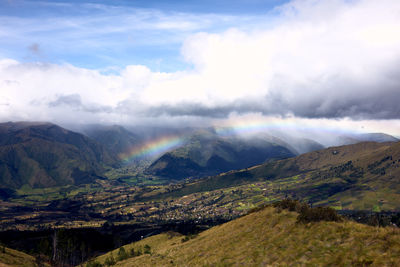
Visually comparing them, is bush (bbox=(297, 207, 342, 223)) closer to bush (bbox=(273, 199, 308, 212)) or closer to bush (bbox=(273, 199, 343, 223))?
bush (bbox=(273, 199, 343, 223))

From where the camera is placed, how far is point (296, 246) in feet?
161

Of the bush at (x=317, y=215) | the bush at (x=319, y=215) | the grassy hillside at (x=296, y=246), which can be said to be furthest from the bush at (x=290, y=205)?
the bush at (x=319, y=215)

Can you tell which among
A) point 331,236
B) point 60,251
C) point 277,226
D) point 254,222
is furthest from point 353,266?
point 60,251

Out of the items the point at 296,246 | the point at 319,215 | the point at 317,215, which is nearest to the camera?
the point at 296,246

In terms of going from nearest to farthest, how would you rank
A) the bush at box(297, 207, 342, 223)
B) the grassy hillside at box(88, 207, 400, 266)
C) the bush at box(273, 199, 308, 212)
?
the grassy hillside at box(88, 207, 400, 266)
the bush at box(297, 207, 342, 223)
the bush at box(273, 199, 308, 212)

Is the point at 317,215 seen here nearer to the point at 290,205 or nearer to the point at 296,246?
the point at 296,246

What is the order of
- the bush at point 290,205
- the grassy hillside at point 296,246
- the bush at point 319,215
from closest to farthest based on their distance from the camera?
the grassy hillside at point 296,246
the bush at point 319,215
the bush at point 290,205

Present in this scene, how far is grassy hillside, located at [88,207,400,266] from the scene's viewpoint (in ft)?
124

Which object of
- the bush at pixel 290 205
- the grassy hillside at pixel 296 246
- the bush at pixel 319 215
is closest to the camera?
the grassy hillside at pixel 296 246

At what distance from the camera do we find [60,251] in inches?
7003

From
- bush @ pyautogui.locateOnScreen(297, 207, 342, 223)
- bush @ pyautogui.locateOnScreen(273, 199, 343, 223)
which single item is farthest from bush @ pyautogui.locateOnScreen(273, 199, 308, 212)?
bush @ pyautogui.locateOnScreen(297, 207, 342, 223)

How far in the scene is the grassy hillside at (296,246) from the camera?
124 ft

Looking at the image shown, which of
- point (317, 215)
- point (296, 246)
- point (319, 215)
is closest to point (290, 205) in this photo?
point (317, 215)

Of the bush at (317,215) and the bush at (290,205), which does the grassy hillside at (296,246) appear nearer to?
the bush at (317,215)
